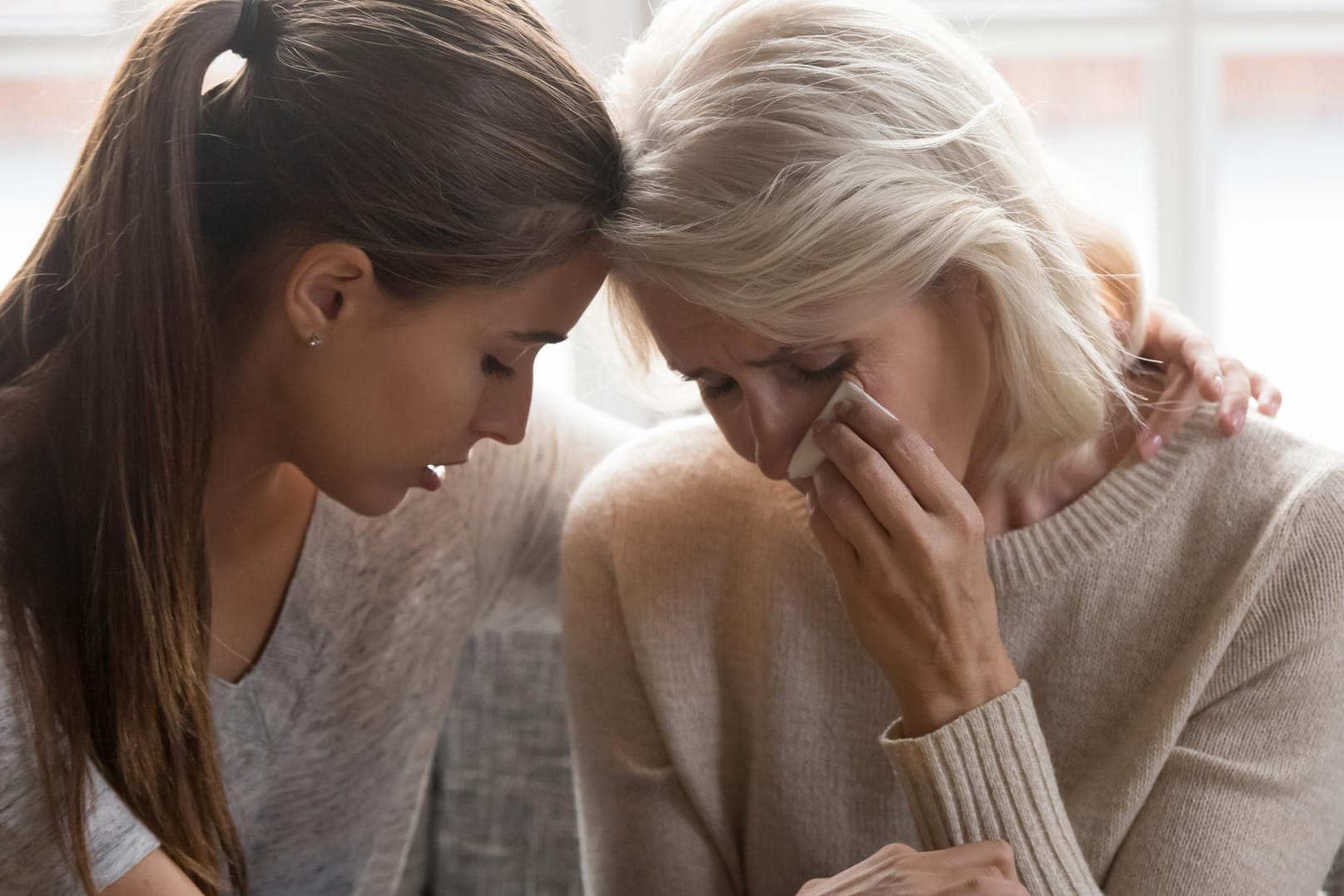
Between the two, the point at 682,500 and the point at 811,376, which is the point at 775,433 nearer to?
the point at 811,376

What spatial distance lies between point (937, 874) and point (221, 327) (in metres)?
0.82

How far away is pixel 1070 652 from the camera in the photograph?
138 cm

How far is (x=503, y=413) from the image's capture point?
1.28 metres

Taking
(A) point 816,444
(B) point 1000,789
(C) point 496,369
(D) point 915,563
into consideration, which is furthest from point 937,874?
(C) point 496,369

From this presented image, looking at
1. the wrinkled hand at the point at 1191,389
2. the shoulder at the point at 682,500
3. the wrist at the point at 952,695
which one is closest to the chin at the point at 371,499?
the shoulder at the point at 682,500

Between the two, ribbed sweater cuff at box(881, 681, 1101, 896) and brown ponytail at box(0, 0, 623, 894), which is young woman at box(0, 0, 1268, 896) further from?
ribbed sweater cuff at box(881, 681, 1101, 896)

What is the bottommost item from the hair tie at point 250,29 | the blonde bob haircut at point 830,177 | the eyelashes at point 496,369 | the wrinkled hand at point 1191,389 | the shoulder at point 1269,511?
the shoulder at point 1269,511

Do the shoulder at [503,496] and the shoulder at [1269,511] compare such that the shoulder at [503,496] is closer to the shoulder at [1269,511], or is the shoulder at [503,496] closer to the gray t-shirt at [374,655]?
the gray t-shirt at [374,655]

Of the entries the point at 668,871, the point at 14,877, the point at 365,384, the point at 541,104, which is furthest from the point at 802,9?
the point at 14,877

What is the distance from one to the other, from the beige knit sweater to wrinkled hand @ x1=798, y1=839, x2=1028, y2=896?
0.03 metres

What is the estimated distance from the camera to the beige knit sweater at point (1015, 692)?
4.08 feet

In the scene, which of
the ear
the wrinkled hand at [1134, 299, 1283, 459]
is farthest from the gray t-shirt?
the wrinkled hand at [1134, 299, 1283, 459]

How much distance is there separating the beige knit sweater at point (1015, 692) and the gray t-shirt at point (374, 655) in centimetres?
13

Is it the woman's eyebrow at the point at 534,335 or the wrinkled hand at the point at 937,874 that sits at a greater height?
the woman's eyebrow at the point at 534,335
